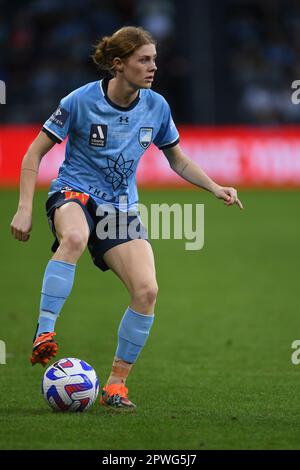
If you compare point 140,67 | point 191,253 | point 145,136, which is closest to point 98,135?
point 145,136

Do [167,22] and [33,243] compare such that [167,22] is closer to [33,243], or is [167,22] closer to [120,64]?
[33,243]

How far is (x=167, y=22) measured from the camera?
81.9ft

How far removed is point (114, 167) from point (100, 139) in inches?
7.7

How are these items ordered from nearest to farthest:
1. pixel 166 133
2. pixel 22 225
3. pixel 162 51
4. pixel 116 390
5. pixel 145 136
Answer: pixel 22 225
pixel 116 390
pixel 145 136
pixel 166 133
pixel 162 51

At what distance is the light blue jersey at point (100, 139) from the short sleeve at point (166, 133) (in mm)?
157

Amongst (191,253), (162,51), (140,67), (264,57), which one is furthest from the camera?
(264,57)

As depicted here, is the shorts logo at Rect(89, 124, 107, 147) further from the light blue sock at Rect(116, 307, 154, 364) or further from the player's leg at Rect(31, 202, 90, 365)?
the light blue sock at Rect(116, 307, 154, 364)

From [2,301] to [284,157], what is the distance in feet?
42.5

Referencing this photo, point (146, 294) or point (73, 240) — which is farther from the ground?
point (73, 240)

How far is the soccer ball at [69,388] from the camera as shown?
6.18 metres

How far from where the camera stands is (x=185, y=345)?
30.5 ft

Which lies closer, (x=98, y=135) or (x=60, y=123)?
(x=60, y=123)

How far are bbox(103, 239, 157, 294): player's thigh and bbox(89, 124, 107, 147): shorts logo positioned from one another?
2.05 feet

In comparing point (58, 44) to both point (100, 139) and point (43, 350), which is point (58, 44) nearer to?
point (100, 139)
